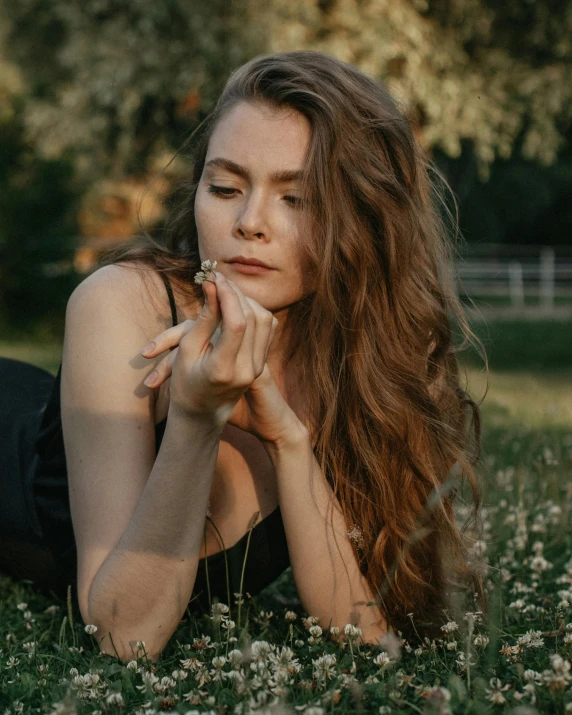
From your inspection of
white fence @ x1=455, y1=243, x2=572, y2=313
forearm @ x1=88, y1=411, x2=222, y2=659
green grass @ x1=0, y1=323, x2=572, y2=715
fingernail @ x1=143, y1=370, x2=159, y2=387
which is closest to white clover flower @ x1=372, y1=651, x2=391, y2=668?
green grass @ x1=0, y1=323, x2=572, y2=715

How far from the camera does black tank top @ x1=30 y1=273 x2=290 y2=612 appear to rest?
9.62 ft

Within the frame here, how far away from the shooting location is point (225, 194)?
274 cm

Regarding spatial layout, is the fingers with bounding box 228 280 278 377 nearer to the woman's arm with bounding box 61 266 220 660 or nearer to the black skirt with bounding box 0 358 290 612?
the woman's arm with bounding box 61 266 220 660

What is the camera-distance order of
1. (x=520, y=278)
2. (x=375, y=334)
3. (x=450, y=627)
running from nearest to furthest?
(x=450, y=627) < (x=375, y=334) < (x=520, y=278)

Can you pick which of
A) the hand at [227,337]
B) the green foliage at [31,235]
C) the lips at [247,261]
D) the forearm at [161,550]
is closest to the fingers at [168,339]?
the hand at [227,337]

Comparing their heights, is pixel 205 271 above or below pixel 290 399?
above

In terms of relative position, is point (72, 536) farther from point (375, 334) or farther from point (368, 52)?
point (368, 52)

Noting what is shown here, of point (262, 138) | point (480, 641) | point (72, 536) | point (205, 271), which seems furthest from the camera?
point (72, 536)

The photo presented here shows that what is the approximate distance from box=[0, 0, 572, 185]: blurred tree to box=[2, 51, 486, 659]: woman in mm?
9073

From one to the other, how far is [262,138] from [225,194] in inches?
7.8

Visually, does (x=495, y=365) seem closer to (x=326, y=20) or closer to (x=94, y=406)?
(x=326, y=20)

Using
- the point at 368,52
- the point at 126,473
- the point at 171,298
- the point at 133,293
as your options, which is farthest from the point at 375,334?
the point at 368,52

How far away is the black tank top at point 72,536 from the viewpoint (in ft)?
9.62

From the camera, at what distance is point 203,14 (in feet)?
40.2
